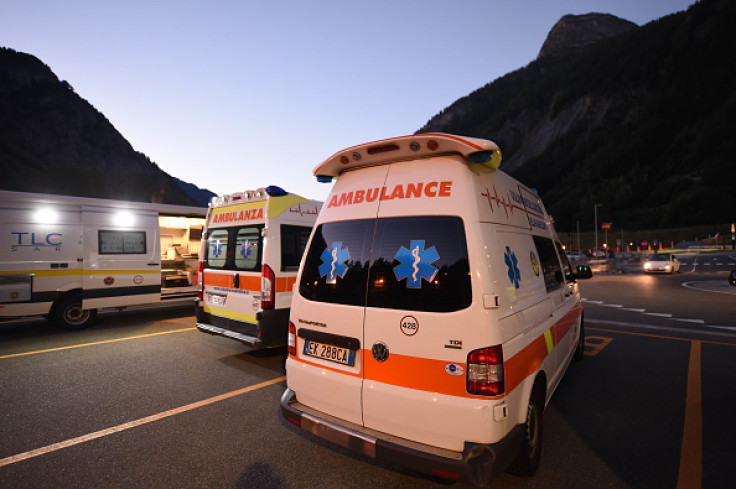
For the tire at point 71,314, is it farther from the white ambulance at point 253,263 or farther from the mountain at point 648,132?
the mountain at point 648,132

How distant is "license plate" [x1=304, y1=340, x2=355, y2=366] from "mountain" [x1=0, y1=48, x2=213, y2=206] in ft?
293

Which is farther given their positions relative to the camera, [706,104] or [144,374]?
[706,104]

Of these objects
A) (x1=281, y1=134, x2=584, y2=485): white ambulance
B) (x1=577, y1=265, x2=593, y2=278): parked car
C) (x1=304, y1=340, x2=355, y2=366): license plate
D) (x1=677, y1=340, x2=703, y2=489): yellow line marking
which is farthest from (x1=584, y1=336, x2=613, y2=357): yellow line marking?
(x1=304, y1=340, x2=355, y2=366): license plate

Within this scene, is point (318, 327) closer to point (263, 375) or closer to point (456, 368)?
point (456, 368)

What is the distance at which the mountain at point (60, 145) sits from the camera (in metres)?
79.2

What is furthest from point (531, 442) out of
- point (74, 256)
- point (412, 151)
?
point (74, 256)

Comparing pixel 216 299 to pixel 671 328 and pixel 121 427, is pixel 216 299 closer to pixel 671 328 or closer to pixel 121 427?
pixel 121 427

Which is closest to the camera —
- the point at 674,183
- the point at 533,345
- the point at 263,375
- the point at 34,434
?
the point at 533,345

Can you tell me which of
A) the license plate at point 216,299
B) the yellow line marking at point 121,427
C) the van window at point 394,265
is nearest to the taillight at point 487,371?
the van window at point 394,265

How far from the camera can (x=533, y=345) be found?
9.14 feet

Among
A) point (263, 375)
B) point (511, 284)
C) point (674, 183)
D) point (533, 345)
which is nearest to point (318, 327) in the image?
point (511, 284)

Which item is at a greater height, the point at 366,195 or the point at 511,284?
the point at 366,195

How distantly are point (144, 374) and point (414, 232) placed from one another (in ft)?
14.5

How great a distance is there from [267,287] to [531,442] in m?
3.66
